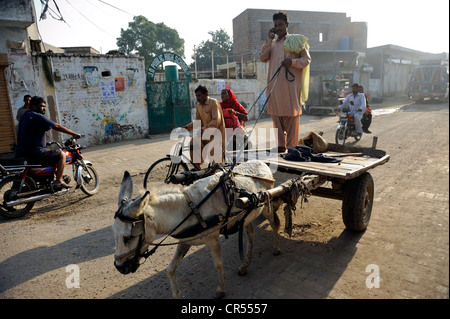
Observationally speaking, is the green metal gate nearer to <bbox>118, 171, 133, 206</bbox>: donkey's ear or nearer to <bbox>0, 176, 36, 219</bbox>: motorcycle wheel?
<bbox>0, 176, 36, 219</bbox>: motorcycle wheel

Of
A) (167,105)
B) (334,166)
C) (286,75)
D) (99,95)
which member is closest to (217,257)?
(334,166)

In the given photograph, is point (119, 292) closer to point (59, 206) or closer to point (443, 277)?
point (443, 277)

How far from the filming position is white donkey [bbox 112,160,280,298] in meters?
2.44

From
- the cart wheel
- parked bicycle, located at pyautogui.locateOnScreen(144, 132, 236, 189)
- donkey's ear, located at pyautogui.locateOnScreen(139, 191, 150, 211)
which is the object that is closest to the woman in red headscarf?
parked bicycle, located at pyautogui.locateOnScreen(144, 132, 236, 189)

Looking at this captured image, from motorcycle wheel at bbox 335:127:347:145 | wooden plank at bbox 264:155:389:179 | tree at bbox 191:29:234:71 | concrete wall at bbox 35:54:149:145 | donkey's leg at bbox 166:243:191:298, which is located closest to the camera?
donkey's leg at bbox 166:243:191:298

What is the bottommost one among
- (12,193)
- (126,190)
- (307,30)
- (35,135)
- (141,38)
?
(12,193)

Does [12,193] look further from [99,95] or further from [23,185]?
[99,95]

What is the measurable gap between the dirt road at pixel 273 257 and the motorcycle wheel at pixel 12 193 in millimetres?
155

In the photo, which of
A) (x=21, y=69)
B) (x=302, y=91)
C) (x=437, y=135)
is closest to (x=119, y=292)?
(x=302, y=91)

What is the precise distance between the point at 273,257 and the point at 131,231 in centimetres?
208

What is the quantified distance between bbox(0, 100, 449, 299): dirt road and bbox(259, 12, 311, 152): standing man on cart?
151 cm

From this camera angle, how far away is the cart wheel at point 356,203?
412cm

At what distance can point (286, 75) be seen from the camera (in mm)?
5492

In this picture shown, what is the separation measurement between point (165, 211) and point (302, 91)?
158 inches
